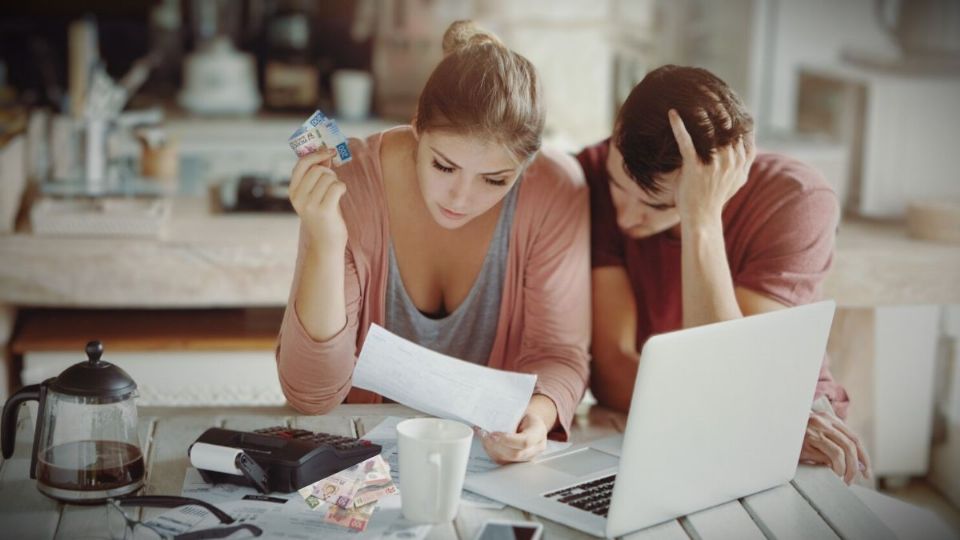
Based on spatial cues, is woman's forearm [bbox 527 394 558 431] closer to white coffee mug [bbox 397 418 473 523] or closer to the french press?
white coffee mug [bbox 397 418 473 523]

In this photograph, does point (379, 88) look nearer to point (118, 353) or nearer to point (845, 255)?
point (118, 353)

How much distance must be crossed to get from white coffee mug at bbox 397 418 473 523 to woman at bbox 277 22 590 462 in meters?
0.17

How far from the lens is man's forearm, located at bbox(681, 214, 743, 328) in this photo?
1.59 m

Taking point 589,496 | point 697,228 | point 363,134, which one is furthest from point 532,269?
point 363,134

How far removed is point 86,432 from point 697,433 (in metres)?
0.65

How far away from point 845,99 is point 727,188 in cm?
161

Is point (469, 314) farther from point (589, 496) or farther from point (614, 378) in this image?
point (589, 496)

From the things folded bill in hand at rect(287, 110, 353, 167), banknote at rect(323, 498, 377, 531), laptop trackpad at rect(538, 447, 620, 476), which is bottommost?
laptop trackpad at rect(538, 447, 620, 476)

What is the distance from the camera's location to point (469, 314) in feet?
5.65

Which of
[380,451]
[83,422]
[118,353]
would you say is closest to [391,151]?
[380,451]

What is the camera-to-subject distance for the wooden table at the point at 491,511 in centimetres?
118

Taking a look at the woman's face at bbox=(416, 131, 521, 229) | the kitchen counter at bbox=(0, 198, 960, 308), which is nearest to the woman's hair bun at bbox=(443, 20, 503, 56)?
the woman's face at bbox=(416, 131, 521, 229)

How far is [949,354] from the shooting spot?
280cm

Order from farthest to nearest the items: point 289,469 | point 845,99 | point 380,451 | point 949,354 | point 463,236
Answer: point 845,99 < point 949,354 < point 463,236 < point 380,451 < point 289,469
